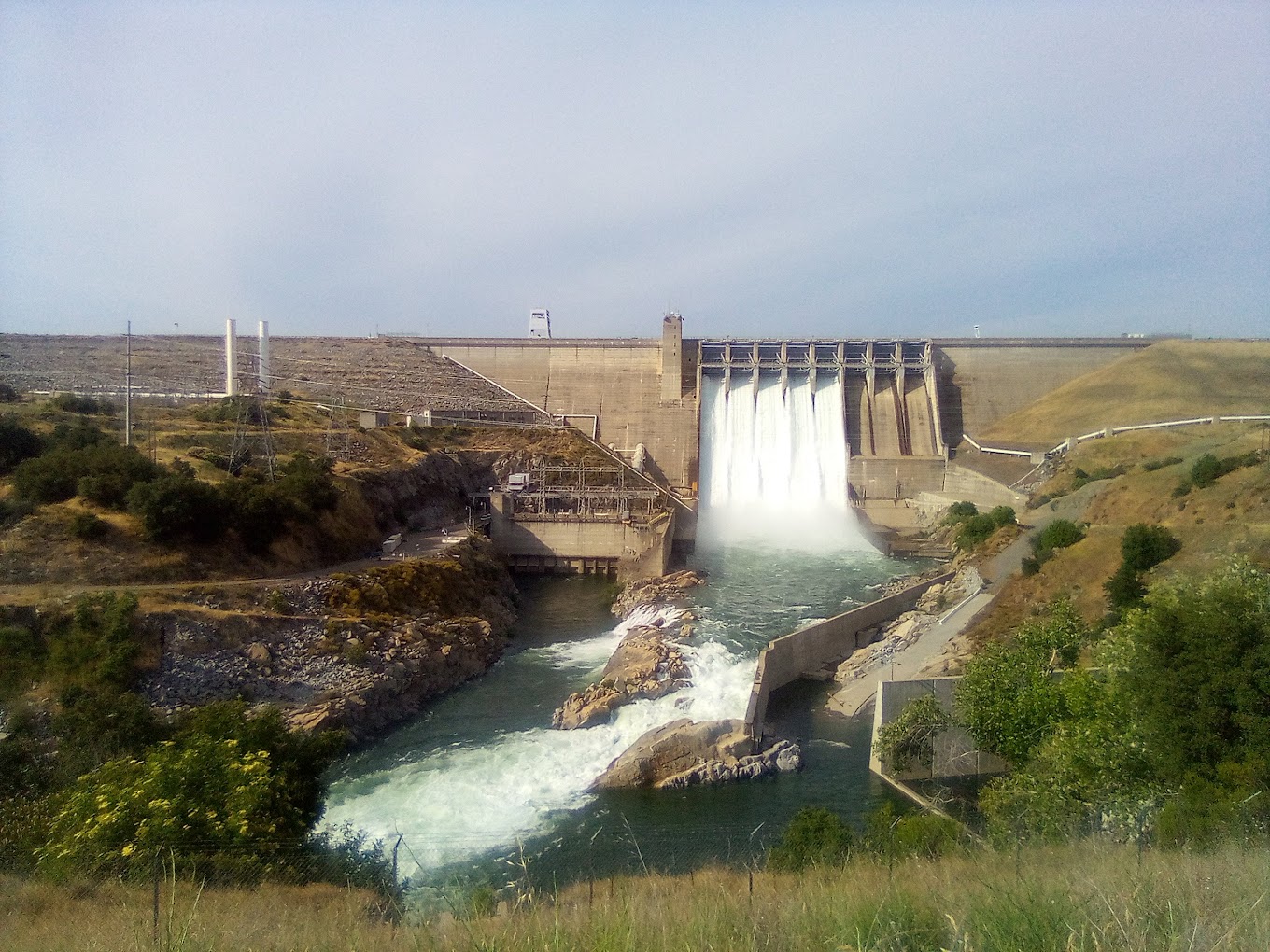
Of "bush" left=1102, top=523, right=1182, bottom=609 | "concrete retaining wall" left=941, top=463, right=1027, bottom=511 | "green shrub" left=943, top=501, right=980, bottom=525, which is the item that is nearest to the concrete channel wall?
"bush" left=1102, top=523, right=1182, bottom=609

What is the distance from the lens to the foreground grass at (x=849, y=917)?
328 cm

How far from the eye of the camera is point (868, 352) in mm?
41156

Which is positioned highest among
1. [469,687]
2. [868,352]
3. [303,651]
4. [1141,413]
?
[868,352]

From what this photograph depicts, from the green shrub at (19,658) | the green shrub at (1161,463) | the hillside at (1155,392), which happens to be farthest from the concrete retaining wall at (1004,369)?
the green shrub at (19,658)

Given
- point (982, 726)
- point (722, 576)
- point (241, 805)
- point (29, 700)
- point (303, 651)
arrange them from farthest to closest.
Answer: point (722, 576)
point (303, 651)
point (29, 700)
point (982, 726)
point (241, 805)

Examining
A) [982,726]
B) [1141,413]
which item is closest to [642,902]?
[982,726]

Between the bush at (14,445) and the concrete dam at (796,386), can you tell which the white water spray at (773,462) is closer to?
the concrete dam at (796,386)

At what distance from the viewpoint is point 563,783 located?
42.2 ft

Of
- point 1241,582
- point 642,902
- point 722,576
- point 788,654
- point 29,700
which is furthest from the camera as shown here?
point 722,576

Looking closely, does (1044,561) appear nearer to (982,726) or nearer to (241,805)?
(982,726)

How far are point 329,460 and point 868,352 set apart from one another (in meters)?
28.2

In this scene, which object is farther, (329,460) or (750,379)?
(750,379)

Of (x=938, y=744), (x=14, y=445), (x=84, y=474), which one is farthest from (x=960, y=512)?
(x=14, y=445)

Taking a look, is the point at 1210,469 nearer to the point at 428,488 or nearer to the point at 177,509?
the point at 428,488
